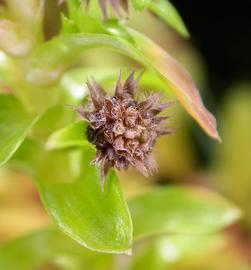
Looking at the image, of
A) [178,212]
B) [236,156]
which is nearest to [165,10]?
[178,212]

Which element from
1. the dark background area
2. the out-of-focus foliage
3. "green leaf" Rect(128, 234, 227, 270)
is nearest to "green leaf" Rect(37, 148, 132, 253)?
"green leaf" Rect(128, 234, 227, 270)

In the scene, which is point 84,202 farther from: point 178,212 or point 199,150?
point 199,150

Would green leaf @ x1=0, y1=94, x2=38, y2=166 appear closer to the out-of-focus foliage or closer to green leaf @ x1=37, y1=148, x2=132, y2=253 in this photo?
green leaf @ x1=37, y1=148, x2=132, y2=253

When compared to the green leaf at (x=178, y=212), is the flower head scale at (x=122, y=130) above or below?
above

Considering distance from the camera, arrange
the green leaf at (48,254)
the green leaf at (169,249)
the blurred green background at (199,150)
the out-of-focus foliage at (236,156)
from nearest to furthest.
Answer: the green leaf at (48,254) → the green leaf at (169,249) → the blurred green background at (199,150) → the out-of-focus foliage at (236,156)

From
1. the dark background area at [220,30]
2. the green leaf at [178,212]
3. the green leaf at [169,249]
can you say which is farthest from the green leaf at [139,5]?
the dark background area at [220,30]

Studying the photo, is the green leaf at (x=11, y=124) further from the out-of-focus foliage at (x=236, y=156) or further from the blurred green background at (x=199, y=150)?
the out-of-focus foliage at (x=236, y=156)
